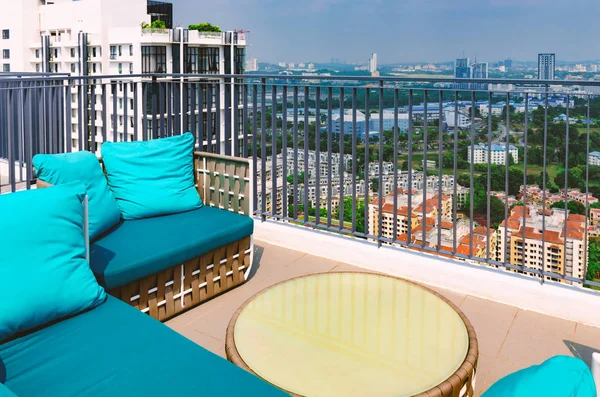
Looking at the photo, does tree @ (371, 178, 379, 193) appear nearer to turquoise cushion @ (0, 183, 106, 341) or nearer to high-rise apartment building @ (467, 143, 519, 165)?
high-rise apartment building @ (467, 143, 519, 165)

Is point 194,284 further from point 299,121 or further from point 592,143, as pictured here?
point 592,143

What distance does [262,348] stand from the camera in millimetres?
1591

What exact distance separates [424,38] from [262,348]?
174 ft

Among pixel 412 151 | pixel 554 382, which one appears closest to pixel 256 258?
pixel 412 151

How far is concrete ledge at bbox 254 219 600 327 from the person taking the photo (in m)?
2.63

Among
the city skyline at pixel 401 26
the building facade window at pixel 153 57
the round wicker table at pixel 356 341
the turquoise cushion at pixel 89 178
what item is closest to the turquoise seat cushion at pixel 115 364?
the round wicker table at pixel 356 341

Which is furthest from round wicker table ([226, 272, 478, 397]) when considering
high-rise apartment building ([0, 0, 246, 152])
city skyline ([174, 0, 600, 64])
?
high-rise apartment building ([0, 0, 246, 152])

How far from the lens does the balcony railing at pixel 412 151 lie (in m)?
2.66

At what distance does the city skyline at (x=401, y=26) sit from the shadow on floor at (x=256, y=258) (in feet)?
128

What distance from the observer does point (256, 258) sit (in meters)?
3.41

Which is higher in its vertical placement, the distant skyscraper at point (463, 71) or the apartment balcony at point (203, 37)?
the apartment balcony at point (203, 37)

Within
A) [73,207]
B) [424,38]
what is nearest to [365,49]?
[424,38]

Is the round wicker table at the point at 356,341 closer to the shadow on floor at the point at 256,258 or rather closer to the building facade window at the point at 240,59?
the shadow on floor at the point at 256,258

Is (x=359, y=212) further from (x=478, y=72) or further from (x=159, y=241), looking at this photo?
(x=478, y=72)
